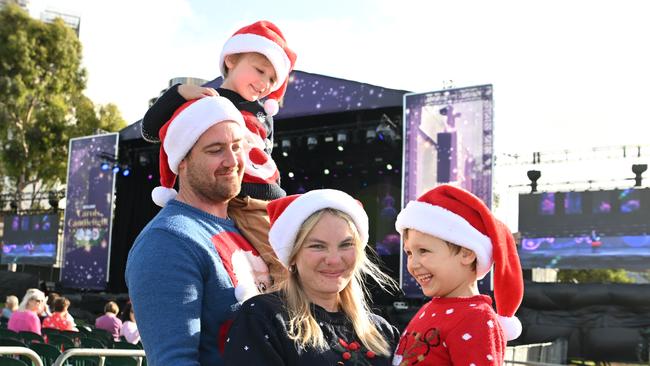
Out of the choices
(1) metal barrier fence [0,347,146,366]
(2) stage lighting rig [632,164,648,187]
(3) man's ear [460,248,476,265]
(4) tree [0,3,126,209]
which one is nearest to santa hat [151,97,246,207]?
(3) man's ear [460,248,476,265]

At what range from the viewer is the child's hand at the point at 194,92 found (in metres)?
1.85

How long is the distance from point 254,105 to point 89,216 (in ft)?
52.9

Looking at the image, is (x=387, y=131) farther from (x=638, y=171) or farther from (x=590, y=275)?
(x=590, y=275)

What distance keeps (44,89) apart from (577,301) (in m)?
18.6

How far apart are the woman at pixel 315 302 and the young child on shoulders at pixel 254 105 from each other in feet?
0.47

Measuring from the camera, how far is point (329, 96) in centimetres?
1455

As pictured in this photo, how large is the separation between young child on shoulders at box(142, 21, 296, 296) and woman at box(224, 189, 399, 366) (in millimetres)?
144

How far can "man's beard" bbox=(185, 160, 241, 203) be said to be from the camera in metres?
1.73

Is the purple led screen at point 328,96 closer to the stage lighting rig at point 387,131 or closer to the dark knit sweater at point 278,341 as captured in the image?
the stage lighting rig at point 387,131

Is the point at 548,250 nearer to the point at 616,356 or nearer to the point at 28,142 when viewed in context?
the point at 616,356

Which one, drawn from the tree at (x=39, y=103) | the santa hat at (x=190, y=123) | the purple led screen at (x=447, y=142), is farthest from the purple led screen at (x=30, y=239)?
the santa hat at (x=190, y=123)

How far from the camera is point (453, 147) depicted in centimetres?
1260

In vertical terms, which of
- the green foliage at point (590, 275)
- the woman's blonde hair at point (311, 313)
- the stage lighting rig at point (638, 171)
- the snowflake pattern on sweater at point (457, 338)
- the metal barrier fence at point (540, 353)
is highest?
the stage lighting rig at point (638, 171)

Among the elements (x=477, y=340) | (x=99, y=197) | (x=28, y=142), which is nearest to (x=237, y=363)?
(x=477, y=340)
